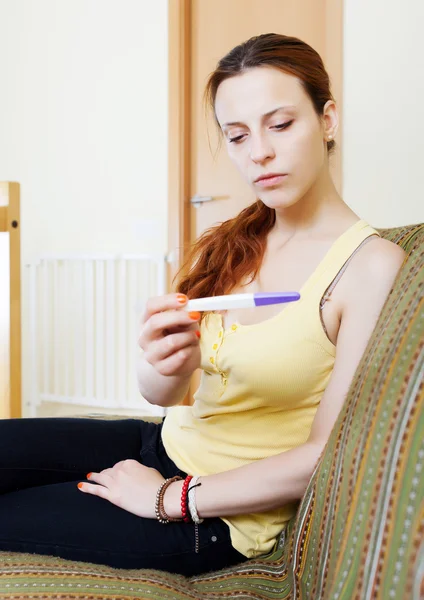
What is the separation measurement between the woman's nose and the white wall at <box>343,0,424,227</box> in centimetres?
152

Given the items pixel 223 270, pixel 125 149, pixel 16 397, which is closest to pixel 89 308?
pixel 125 149

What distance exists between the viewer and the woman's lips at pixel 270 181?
942 mm

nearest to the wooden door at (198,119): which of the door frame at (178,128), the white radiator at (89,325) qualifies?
the door frame at (178,128)

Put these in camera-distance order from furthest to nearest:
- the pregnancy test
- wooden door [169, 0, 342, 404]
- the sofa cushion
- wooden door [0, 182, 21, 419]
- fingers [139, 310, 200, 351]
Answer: wooden door [169, 0, 342, 404] < wooden door [0, 182, 21, 419] < fingers [139, 310, 200, 351] < the pregnancy test < the sofa cushion

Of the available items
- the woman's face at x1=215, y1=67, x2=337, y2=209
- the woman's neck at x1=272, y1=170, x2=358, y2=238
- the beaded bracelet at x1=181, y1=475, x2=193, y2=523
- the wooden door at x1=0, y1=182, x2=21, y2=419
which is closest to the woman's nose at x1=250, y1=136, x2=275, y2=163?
the woman's face at x1=215, y1=67, x2=337, y2=209

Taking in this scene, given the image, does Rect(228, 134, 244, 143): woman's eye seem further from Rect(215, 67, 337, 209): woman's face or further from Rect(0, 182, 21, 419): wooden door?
Rect(0, 182, 21, 419): wooden door

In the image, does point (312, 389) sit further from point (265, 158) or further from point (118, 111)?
point (118, 111)

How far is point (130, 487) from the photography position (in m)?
0.89

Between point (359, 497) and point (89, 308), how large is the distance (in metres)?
2.74

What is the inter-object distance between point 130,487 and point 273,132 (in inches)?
21.0

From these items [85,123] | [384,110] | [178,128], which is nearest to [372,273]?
[384,110]

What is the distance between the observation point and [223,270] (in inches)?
43.3

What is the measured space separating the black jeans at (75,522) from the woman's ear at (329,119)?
1.85ft

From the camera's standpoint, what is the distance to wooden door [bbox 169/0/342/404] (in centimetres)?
299
